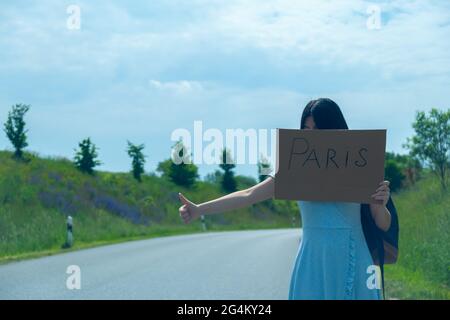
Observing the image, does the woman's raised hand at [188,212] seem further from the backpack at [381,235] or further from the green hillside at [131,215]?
the green hillside at [131,215]

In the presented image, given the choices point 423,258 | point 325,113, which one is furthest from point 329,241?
point 423,258

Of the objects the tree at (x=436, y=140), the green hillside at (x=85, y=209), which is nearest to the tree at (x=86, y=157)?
the green hillside at (x=85, y=209)

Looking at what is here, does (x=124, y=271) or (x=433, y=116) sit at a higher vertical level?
Result: (x=433, y=116)

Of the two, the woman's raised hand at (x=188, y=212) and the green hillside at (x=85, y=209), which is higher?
the woman's raised hand at (x=188, y=212)

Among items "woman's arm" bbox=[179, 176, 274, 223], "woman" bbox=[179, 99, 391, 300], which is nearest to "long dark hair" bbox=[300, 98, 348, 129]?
"woman" bbox=[179, 99, 391, 300]

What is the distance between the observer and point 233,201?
3502 mm

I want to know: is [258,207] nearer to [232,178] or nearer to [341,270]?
[232,178]

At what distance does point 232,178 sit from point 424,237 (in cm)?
3359

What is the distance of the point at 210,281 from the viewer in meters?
11.9

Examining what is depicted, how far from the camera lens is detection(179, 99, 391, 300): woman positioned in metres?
3.42

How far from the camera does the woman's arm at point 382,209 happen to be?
335 centimetres

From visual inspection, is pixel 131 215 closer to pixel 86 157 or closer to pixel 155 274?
pixel 86 157

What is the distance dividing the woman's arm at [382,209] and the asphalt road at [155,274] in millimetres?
6618
